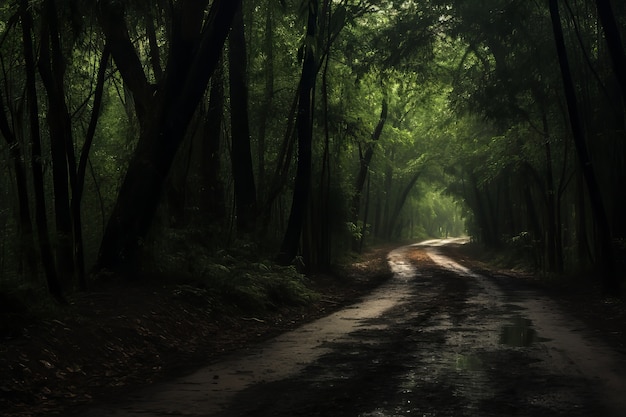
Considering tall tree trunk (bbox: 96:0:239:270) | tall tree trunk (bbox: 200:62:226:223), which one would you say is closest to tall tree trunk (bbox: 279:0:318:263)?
tall tree trunk (bbox: 200:62:226:223)

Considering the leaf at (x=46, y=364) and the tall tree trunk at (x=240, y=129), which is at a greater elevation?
the tall tree trunk at (x=240, y=129)

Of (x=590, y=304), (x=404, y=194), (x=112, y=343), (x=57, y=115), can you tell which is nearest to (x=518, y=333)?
(x=590, y=304)

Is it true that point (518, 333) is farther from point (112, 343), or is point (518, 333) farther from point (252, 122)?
point (252, 122)

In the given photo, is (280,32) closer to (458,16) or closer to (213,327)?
(458,16)

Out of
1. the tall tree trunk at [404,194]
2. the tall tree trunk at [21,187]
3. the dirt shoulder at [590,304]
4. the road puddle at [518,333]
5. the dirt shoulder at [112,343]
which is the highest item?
the tall tree trunk at [404,194]

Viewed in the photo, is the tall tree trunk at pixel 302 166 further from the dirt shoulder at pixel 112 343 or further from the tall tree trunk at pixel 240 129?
the dirt shoulder at pixel 112 343

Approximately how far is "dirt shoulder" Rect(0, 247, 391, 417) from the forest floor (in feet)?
0.04

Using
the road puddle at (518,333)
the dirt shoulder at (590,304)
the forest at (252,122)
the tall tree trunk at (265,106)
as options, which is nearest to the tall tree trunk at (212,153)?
the forest at (252,122)

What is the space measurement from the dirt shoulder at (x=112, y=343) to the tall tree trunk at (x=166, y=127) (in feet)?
3.30

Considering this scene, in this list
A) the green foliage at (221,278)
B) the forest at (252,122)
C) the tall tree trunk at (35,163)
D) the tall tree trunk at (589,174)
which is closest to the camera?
the tall tree trunk at (35,163)

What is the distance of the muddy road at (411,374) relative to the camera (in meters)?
5.80

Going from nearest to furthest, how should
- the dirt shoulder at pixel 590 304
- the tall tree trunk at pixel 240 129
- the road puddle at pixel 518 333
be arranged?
the road puddle at pixel 518 333
the dirt shoulder at pixel 590 304
the tall tree trunk at pixel 240 129

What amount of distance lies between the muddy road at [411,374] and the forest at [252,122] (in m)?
3.39

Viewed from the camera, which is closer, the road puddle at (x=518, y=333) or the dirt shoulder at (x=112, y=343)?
the dirt shoulder at (x=112, y=343)
